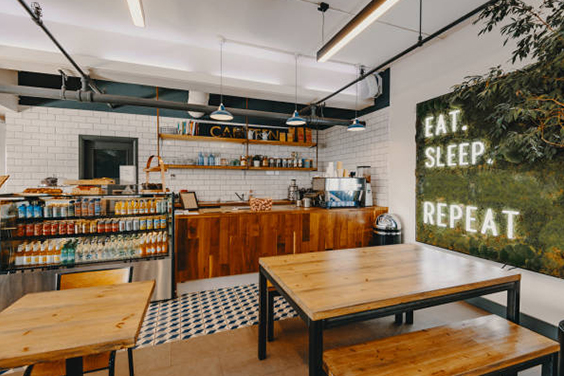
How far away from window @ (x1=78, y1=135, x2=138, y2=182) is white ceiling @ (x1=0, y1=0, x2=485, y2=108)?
163 cm

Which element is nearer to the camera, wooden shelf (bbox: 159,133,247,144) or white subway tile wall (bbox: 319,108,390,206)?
white subway tile wall (bbox: 319,108,390,206)

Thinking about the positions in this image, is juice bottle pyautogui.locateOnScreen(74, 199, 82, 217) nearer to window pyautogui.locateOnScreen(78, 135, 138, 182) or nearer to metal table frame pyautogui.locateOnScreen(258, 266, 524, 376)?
window pyautogui.locateOnScreen(78, 135, 138, 182)

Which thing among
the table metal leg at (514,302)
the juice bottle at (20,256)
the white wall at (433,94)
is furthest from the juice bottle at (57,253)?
A: the white wall at (433,94)

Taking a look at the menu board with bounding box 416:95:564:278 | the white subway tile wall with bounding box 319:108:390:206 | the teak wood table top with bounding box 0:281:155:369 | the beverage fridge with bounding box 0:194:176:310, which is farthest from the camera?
the white subway tile wall with bounding box 319:108:390:206

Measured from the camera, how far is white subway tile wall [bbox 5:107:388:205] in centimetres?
466

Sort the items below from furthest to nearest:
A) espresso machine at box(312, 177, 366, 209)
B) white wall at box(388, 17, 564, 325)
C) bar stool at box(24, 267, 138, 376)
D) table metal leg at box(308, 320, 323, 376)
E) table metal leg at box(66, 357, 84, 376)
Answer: espresso machine at box(312, 177, 366, 209)
white wall at box(388, 17, 564, 325)
bar stool at box(24, 267, 138, 376)
table metal leg at box(308, 320, 323, 376)
table metal leg at box(66, 357, 84, 376)

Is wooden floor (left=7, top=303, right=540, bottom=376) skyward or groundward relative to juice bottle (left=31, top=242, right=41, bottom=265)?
groundward

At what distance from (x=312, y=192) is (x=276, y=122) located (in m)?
2.05

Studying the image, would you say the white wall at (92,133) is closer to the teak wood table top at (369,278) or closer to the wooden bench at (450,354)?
the teak wood table top at (369,278)

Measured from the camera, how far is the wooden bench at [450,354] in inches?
55.4

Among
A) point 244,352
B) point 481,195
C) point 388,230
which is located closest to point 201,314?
point 244,352

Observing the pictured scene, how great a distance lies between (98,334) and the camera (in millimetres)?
1190

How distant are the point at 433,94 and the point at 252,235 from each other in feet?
11.0

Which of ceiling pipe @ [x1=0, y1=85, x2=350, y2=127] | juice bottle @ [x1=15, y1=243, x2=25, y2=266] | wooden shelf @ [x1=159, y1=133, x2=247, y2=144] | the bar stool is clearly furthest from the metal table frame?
wooden shelf @ [x1=159, y1=133, x2=247, y2=144]
